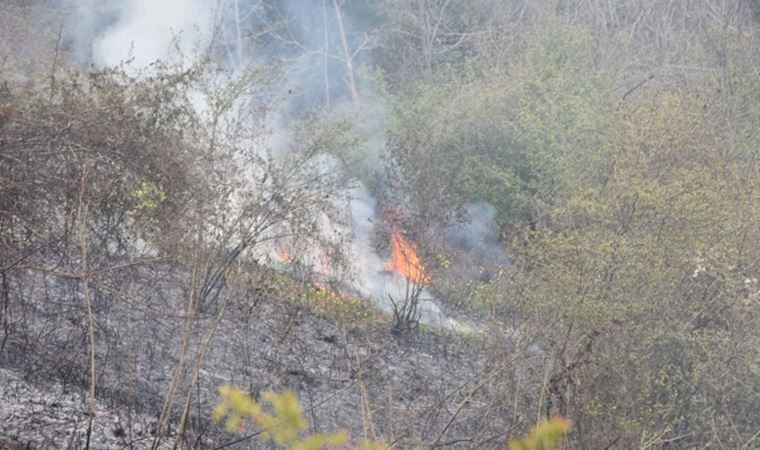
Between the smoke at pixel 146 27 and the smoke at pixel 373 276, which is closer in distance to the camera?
the smoke at pixel 373 276

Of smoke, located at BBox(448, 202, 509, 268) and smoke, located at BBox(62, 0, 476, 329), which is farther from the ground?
smoke, located at BBox(62, 0, 476, 329)

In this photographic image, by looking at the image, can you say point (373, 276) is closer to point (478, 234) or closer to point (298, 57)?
point (478, 234)

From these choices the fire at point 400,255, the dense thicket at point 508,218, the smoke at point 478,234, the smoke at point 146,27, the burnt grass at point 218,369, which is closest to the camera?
the burnt grass at point 218,369

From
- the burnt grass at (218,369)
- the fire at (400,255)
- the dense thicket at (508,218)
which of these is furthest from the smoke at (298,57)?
the burnt grass at (218,369)

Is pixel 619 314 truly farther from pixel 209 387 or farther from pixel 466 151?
pixel 466 151

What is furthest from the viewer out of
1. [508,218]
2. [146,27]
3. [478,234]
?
[146,27]

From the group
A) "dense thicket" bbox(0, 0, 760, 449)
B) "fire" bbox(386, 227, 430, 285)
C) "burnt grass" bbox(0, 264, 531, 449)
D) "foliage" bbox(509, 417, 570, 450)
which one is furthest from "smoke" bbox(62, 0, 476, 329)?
"foliage" bbox(509, 417, 570, 450)

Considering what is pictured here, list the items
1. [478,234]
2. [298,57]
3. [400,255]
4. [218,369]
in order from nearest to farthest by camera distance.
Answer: [218,369] < [400,255] < [478,234] < [298,57]

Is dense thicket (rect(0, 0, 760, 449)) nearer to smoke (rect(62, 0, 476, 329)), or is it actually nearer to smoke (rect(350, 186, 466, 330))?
smoke (rect(350, 186, 466, 330))

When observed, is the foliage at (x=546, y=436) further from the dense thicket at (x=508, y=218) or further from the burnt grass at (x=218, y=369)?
the burnt grass at (x=218, y=369)

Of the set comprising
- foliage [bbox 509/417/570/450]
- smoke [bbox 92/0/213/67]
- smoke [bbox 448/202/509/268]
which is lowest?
smoke [bbox 448/202/509/268]

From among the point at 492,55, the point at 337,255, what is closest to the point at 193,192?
the point at 337,255

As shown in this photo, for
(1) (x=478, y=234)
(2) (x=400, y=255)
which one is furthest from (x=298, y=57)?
(2) (x=400, y=255)

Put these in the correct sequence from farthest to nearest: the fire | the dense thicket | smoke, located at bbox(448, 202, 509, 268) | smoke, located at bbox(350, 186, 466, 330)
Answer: smoke, located at bbox(448, 202, 509, 268)
the fire
smoke, located at bbox(350, 186, 466, 330)
the dense thicket
